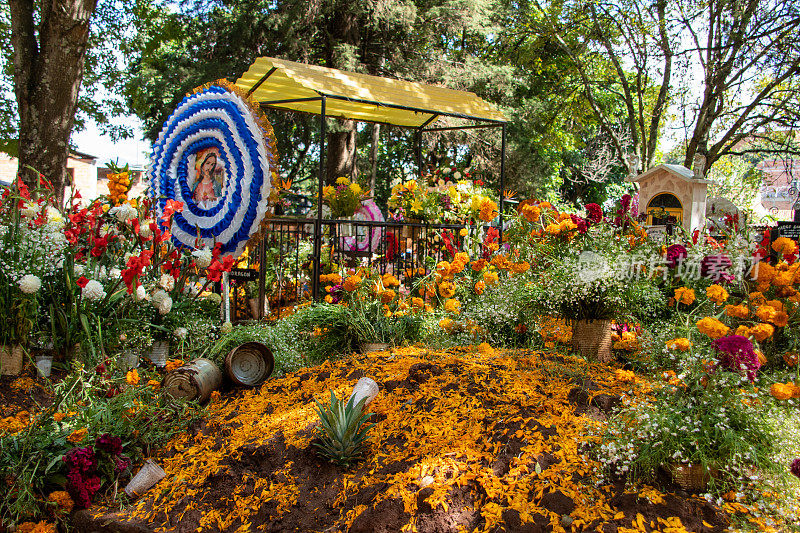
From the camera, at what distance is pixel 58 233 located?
378 centimetres

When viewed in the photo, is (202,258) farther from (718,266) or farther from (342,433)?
(718,266)

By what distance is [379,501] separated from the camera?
2.57 metres

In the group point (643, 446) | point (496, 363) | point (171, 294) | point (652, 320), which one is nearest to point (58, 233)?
point (171, 294)

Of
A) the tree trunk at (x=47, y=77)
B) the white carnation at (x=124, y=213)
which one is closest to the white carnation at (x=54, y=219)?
the white carnation at (x=124, y=213)

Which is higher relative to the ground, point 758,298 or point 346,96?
point 346,96

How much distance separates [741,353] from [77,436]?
3.09m

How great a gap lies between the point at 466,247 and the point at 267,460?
12.8 ft

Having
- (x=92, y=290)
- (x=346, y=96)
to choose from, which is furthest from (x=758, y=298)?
(x=346, y=96)

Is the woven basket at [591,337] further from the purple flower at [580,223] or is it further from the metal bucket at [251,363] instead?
the metal bucket at [251,363]

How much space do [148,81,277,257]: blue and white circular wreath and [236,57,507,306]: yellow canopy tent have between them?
32.2 inches

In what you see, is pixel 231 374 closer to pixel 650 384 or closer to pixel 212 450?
pixel 212 450

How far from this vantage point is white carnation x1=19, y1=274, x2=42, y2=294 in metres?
3.47

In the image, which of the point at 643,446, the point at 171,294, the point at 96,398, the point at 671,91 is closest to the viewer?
the point at 643,446

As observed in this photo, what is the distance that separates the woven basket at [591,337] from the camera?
14.3 feet
